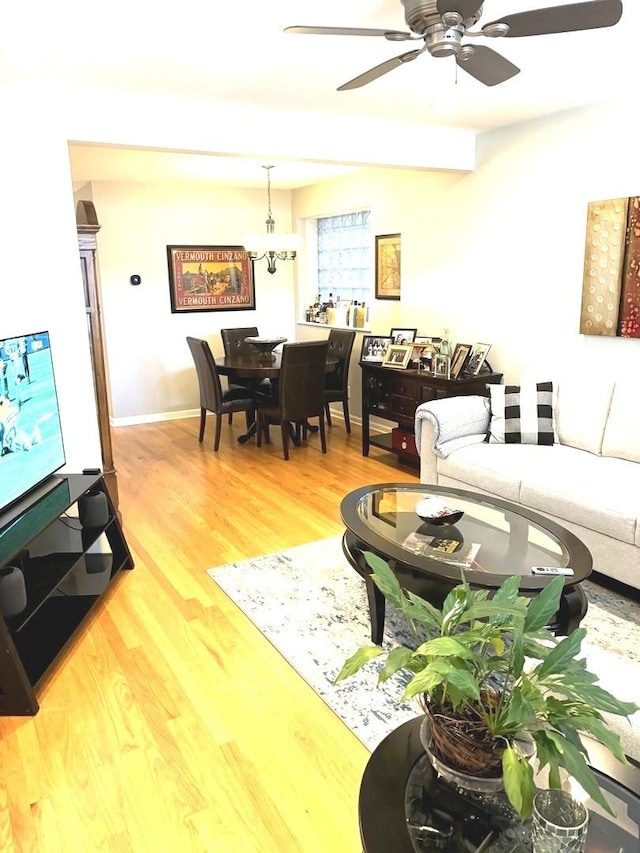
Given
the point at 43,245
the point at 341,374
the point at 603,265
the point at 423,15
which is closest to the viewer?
the point at 423,15

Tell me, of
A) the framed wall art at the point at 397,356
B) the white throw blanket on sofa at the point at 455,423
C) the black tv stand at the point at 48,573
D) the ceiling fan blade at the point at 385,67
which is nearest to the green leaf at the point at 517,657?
the black tv stand at the point at 48,573

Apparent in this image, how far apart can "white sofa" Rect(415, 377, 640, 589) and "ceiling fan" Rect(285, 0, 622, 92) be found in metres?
1.88

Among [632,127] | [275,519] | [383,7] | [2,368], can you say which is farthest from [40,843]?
[632,127]

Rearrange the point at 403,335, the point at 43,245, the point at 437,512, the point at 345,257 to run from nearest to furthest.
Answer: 1. the point at 437,512
2. the point at 43,245
3. the point at 403,335
4. the point at 345,257

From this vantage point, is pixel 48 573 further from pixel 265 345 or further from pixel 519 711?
pixel 265 345

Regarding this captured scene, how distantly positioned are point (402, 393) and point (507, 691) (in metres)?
3.83

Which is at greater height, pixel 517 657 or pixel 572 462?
pixel 517 657

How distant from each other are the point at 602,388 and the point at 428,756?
2.86 meters

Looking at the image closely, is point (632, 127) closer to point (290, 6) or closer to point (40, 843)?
point (290, 6)

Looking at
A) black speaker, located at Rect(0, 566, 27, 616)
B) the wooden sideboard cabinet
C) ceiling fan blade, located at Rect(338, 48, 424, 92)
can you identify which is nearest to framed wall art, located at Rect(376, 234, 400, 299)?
the wooden sideboard cabinet

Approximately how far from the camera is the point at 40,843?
1.69 meters

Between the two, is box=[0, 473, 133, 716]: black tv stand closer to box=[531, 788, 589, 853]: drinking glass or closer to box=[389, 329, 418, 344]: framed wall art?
box=[531, 788, 589, 853]: drinking glass

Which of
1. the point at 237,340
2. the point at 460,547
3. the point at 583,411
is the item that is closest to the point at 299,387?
the point at 237,340

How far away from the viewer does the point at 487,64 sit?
2254mm
